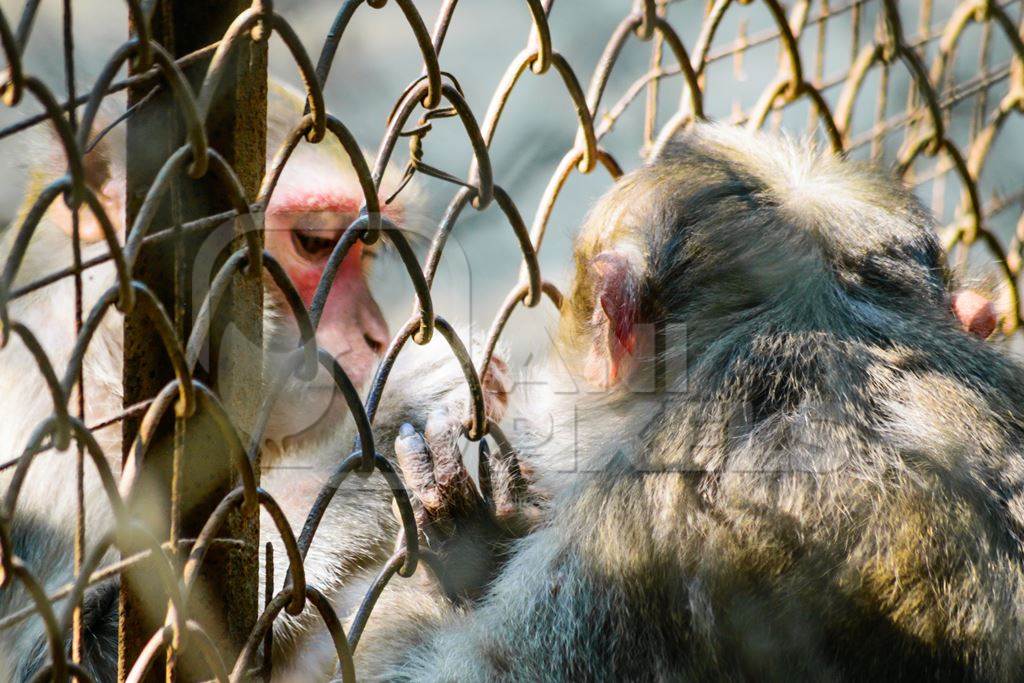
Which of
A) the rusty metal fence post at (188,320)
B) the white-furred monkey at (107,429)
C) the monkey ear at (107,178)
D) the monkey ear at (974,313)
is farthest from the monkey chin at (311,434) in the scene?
the monkey ear at (974,313)

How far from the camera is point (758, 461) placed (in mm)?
1672

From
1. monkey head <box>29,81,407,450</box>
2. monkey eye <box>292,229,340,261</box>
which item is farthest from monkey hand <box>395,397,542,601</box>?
monkey eye <box>292,229,340,261</box>

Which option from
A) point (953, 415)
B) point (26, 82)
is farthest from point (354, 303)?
point (26, 82)

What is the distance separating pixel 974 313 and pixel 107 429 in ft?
5.77

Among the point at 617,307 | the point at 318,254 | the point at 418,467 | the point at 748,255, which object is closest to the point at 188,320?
the point at 418,467

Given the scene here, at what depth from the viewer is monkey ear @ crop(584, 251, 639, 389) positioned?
1976mm

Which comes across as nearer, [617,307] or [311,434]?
[617,307]

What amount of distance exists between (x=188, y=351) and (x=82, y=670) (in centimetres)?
37

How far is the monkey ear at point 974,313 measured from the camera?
6.75ft

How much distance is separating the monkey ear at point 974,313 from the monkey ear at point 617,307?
0.61 m

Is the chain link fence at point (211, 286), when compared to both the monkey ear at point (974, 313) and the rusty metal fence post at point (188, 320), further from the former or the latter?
the monkey ear at point (974, 313)

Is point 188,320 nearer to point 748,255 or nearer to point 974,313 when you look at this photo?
point 748,255

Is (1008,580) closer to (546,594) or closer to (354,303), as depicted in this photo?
(546,594)

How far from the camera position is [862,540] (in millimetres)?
1597
